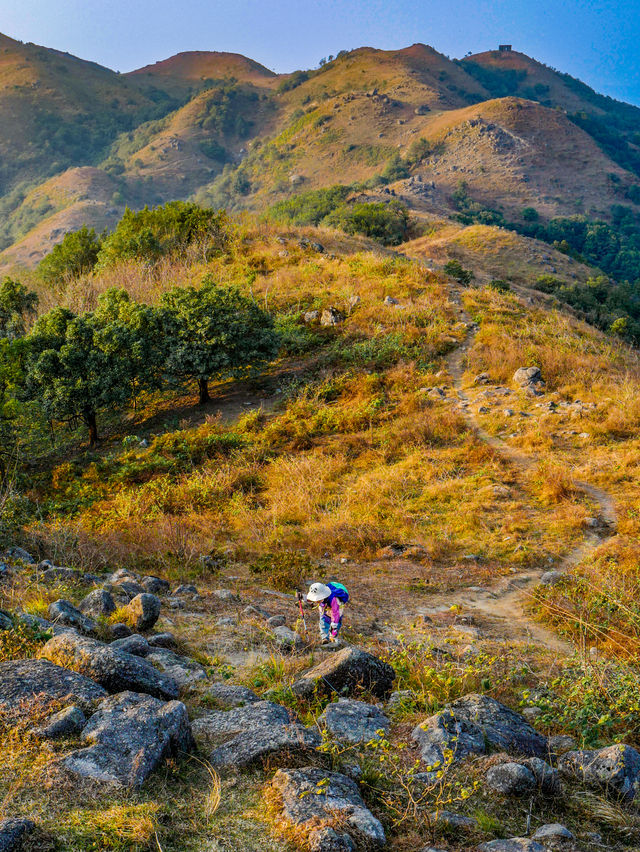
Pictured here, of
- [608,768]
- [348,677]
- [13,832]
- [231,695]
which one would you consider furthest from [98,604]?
[608,768]

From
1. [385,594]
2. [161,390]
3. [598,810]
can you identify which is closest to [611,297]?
[161,390]

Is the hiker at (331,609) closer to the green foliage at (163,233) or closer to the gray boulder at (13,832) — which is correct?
the gray boulder at (13,832)

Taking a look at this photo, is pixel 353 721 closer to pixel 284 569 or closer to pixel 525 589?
pixel 284 569

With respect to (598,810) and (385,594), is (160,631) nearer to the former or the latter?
(385,594)

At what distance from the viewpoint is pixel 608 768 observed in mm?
2697

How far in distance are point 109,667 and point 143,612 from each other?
1.46 meters

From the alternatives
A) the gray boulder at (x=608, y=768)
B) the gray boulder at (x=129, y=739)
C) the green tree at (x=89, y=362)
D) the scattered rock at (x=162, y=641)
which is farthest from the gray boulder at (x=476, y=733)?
the green tree at (x=89, y=362)

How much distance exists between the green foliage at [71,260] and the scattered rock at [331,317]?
457 inches

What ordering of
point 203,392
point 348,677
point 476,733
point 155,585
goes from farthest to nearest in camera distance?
point 203,392, point 155,585, point 348,677, point 476,733

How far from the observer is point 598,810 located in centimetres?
252

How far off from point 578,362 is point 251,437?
24.5ft

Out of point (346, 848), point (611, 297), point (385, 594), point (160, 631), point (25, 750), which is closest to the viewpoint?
point (346, 848)

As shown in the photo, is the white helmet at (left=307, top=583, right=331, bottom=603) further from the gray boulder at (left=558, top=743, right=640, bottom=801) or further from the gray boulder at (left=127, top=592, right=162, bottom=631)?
the gray boulder at (left=558, top=743, right=640, bottom=801)

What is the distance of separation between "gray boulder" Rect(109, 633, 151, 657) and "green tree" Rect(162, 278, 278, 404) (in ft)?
31.8
